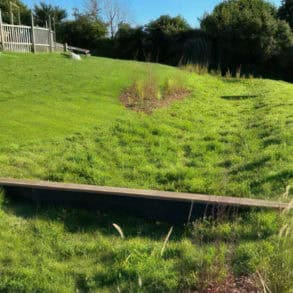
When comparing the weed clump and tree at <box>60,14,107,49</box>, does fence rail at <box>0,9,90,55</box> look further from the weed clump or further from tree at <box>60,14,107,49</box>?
tree at <box>60,14,107,49</box>

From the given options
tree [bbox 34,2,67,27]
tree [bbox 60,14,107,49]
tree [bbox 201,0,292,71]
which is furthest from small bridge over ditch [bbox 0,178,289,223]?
tree [bbox 34,2,67,27]

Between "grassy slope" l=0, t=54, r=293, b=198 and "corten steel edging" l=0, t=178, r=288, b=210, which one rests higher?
"corten steel edging" l=0, t=178, r=288, b=210

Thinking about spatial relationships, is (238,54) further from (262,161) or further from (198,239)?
(198,239)

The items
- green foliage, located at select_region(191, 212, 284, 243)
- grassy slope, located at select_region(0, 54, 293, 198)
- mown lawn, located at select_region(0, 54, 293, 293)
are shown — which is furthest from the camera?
grassy slope, located at select_region(0, 54, 293, 198)

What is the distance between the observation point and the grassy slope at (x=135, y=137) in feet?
17.6

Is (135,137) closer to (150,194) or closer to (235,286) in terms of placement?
(150,194)

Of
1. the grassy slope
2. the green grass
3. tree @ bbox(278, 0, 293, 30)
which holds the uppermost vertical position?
tree @ bbox(278, 0, 293, 30)

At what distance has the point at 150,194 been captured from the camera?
14.2ft

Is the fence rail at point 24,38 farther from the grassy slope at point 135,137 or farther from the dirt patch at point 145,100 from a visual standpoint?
the dirt patch at point 145,100

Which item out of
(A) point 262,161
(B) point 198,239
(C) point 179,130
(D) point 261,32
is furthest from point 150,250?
(D) point 261,32

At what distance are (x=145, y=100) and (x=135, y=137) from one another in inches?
119

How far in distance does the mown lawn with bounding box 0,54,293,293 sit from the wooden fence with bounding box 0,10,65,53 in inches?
201

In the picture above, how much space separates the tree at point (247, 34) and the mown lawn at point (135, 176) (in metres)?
15.2

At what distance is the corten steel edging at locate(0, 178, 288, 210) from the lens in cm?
405
